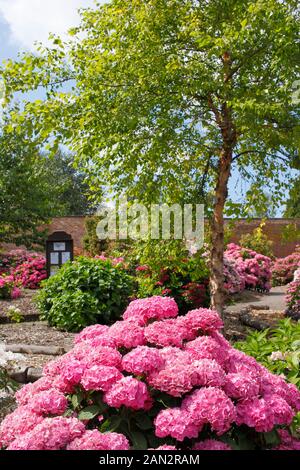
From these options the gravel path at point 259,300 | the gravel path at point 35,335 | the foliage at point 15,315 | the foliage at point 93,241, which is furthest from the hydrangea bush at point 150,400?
the foliage at point 93,241

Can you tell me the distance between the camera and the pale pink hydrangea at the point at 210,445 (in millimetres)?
→ 2635

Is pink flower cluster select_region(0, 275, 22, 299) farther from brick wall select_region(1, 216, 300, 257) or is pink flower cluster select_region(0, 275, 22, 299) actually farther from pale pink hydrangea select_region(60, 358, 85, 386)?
brick wall select_region(1, 216, 300, 257)

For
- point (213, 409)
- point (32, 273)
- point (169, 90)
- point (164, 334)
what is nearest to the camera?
point (213, 409)

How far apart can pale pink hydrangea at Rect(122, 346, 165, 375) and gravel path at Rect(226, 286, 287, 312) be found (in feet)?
30.4

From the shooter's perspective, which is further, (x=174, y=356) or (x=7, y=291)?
(x=7, y=291)

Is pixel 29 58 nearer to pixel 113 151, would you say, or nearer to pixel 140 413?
pixel 113 151

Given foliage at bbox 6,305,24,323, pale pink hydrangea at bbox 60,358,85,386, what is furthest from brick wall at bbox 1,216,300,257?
pale pink hydrangea at bbox 60,358,85,386

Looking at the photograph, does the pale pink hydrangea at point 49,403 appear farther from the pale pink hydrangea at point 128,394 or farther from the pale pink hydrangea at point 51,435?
the pale pink hydrangea at point 128,394

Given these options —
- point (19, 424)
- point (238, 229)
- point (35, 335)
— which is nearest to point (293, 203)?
point (35, 335)

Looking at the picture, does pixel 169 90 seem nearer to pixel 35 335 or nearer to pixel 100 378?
pixel 35 335

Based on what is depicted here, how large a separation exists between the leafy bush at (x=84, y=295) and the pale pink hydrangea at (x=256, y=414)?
225 inches

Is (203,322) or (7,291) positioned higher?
(203,322)

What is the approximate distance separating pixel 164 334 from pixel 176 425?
634 millimetres

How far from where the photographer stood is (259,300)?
14.3 m
